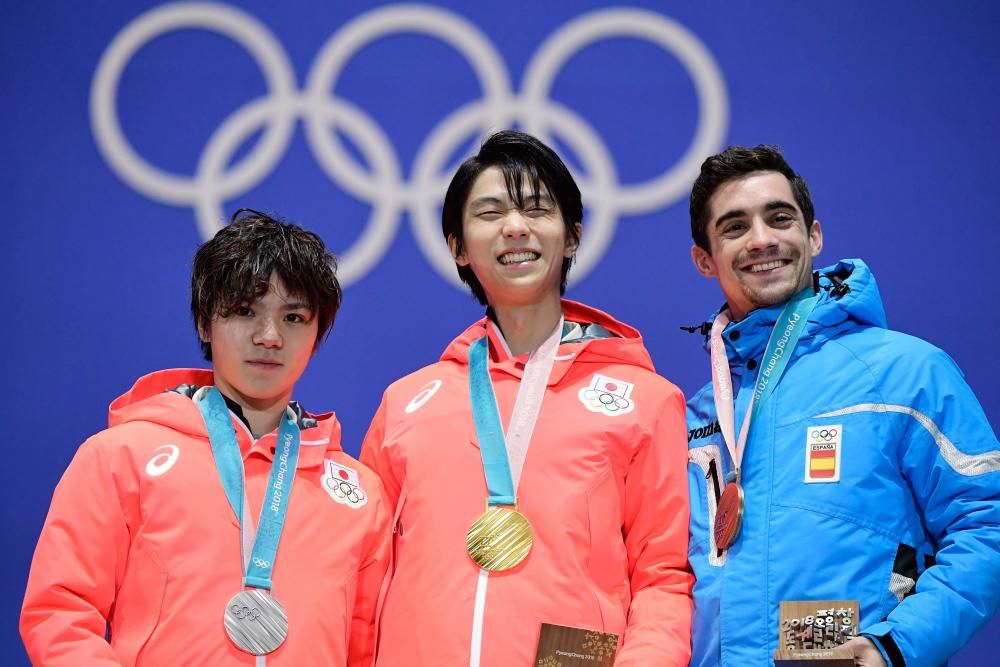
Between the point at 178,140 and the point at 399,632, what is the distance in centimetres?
242

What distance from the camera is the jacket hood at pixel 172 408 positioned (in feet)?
8.23

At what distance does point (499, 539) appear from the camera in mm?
2410

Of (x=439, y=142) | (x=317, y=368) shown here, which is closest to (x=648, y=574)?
(x=317, y=368)

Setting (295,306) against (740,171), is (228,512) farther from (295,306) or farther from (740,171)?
(740,171)

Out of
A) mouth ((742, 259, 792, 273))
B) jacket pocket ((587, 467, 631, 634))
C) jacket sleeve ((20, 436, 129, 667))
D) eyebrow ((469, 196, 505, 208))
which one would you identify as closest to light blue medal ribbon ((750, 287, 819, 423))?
mouth ((742, 259, 792, 273))

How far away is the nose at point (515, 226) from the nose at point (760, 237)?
1.94ft

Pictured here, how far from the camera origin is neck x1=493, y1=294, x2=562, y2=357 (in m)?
2.87

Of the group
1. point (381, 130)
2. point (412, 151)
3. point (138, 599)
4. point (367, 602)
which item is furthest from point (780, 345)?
point (381, 130)

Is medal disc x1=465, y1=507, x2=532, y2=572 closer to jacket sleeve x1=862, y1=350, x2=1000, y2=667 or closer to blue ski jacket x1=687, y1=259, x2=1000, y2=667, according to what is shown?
blue ski jacket x1=687, y1=259, x2=1000, y2=667

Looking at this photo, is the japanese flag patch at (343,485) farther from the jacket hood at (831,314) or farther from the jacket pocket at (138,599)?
the jacket hood at (831,314)

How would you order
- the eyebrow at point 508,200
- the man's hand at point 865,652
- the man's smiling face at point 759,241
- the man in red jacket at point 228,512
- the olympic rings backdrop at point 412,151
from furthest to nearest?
the olympic rings backdrop at point 412,151
the eyebrow at point 508,200
the man's smiling face at point 759,241
the man in red jacket at point 228,512
the man's hand at point 865,652

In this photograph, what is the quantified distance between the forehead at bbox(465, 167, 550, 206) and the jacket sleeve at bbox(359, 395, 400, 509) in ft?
2.04

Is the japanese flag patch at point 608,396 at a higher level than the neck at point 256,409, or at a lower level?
higher

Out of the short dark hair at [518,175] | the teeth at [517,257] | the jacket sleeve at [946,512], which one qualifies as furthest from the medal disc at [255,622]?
the jacket sleeve at [946,512]
